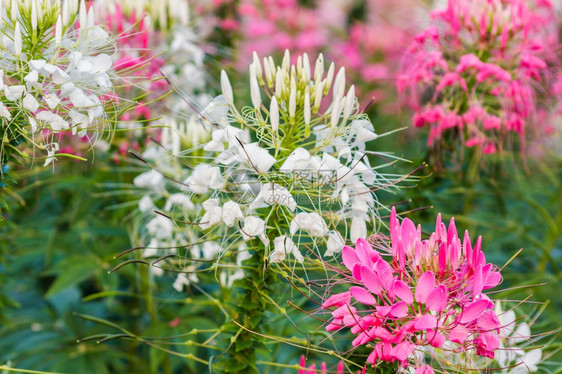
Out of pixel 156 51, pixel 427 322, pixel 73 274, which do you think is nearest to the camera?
pixel 427 322

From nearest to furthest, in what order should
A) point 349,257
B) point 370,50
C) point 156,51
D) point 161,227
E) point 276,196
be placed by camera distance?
point 349,257
point 276,196
point 161,227
point 156,51
point 370,50

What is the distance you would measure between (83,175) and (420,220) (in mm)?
1291

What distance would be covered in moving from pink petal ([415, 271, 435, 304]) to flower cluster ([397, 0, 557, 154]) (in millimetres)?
903

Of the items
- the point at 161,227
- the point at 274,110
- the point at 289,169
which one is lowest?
the point at 161,227

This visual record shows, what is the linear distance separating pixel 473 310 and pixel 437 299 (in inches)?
2.7

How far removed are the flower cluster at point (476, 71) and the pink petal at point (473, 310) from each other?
0.90 metres

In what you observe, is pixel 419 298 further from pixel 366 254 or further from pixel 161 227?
pixel 161 227

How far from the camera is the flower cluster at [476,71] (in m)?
1.78

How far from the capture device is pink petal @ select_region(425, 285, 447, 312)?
938 mm

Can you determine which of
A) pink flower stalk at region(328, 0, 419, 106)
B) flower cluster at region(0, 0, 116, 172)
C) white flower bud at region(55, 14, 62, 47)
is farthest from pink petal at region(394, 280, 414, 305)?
pink flower stalk at region(328, 0, 419, 106)

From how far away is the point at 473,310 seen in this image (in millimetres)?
959

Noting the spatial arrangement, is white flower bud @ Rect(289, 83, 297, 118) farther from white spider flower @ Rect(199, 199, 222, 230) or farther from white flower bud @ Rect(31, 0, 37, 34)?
white flower bud @ Rect(31, 0, 37, 34)

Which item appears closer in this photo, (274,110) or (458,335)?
(458,335)

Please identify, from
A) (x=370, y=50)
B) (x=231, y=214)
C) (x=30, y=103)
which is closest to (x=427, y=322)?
(x=231, y=214)
